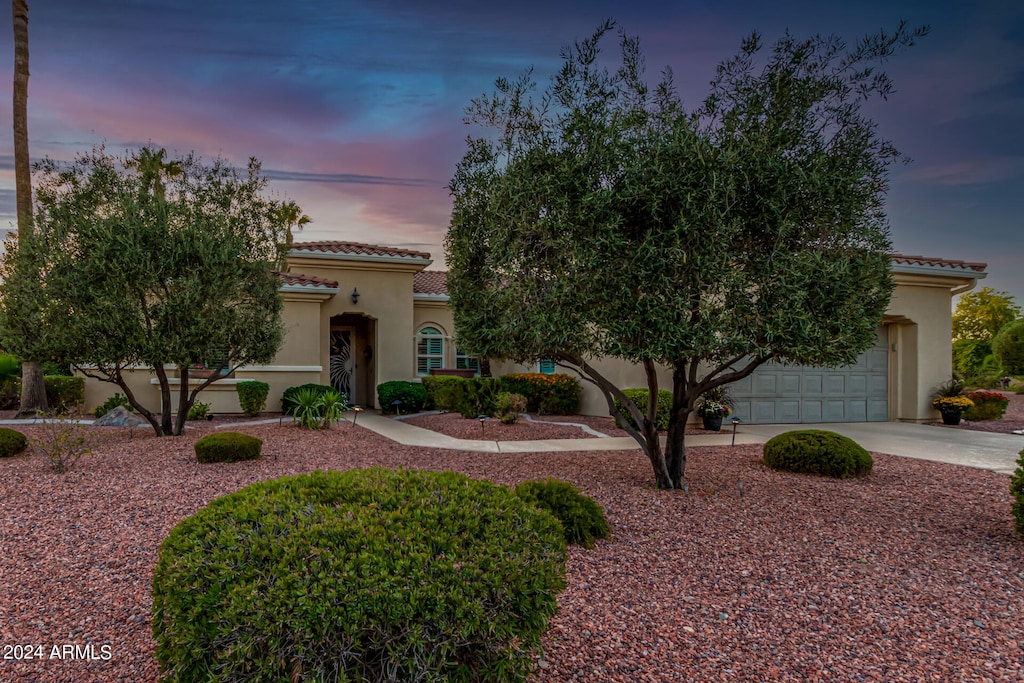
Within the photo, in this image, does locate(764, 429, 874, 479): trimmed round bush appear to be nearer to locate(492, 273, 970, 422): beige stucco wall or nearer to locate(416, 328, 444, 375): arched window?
locate(492, 273, 970, 422): beige stucco wall

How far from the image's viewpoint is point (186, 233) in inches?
350

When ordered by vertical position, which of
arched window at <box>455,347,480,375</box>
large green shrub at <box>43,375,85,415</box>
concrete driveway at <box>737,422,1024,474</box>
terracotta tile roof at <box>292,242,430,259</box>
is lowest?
concrete driveway at <box>737,422,1024,474</box>

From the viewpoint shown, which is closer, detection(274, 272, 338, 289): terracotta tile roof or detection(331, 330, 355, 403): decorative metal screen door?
detection(274, 272, 338, 289): terracotta tile roof

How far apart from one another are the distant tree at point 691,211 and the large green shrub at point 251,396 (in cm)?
917

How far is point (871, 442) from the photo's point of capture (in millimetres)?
10922

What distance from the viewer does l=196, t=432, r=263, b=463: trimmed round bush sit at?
25.1 ft

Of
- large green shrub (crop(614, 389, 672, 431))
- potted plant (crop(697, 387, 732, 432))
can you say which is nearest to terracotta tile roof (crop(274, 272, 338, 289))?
large green shrub (crop(614, 389, 672, 431))

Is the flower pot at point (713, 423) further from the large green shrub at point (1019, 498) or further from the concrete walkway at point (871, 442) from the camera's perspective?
the large green shrub at point (1019, 498)

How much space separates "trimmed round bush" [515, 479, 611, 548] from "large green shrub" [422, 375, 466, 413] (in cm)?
866

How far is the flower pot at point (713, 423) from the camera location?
40.4 ft

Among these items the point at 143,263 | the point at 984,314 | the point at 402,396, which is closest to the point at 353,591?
the point at 143,263

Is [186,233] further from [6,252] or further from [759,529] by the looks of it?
[759,529]

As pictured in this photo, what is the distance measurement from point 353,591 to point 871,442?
1145 centimetres

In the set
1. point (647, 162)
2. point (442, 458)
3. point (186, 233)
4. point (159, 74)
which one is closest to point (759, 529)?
point (647, 162)
